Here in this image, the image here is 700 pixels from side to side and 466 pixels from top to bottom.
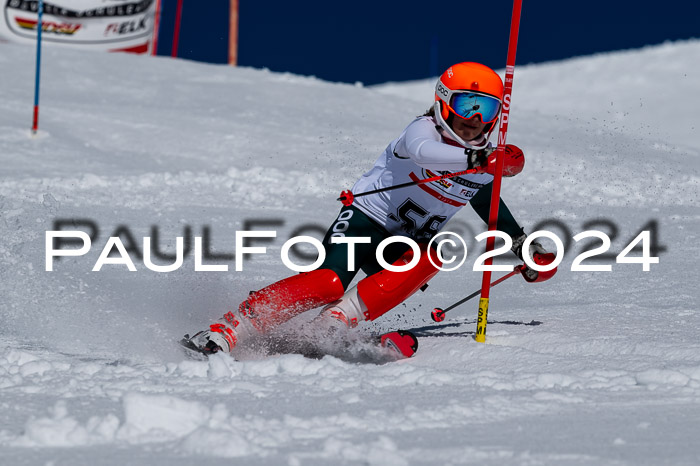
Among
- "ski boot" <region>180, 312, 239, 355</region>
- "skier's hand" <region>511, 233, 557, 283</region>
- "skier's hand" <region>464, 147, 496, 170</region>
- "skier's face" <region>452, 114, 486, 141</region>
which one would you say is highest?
"skier's face" <region>452, 114, 486, 141</region>

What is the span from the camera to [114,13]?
44.0 ft

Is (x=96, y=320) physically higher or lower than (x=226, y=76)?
lower

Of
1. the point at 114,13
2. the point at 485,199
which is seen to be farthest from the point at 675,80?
the point at 485,199

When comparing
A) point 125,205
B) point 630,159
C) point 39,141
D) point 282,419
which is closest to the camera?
point 282,419

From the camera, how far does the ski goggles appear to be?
13.0ft

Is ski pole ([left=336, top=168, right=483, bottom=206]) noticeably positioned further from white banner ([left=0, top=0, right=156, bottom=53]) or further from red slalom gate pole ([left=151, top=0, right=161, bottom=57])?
red slalom gate pole ([left=151, top=0, right=161, bottom=57])

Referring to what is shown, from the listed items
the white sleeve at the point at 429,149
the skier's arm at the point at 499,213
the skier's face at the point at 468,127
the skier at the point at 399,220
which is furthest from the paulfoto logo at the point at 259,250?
the white sleeve at the point at 429,149

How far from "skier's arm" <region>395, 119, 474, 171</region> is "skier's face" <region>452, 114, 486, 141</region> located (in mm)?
87

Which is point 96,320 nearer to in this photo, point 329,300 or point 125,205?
point 329,300

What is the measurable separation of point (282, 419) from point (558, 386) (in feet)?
3.20

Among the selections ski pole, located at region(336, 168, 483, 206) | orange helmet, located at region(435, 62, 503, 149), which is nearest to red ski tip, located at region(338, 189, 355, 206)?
ski pole, located at region(336, 168, 483, 206)

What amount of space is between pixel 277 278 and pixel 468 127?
2339mm

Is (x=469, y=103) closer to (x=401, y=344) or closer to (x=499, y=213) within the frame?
(x=499, y=213)

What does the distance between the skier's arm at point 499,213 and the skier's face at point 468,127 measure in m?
0.43
